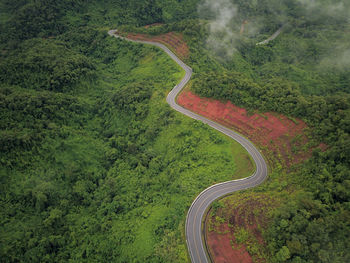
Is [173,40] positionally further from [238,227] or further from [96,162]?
[238,227]

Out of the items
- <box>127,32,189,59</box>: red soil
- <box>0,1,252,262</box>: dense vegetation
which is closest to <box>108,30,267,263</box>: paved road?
<box>0,1,252,262</box>: dense vegetation

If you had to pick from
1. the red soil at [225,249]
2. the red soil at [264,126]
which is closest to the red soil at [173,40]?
the red soil at [264,126]

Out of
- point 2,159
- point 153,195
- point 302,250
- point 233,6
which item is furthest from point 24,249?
point 233,6

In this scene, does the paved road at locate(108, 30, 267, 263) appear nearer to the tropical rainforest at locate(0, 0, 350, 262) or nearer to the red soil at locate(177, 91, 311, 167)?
the tropical rainforest at locate(0, 0, 350, 262)

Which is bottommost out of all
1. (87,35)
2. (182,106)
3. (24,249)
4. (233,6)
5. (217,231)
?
(24,249)

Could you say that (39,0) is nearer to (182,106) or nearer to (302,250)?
(182,106)

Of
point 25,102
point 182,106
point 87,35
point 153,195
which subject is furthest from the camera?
point 87,35

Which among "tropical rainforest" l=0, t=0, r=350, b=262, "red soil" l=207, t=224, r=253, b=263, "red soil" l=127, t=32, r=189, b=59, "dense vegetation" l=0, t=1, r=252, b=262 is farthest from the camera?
"red soil" l=127, t=32, r=189, b=59

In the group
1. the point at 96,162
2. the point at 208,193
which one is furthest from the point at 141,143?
the point at 208,193
